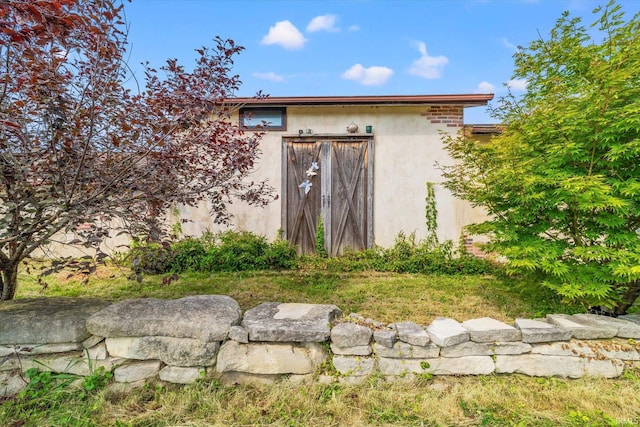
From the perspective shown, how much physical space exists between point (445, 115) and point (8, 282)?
6095mm

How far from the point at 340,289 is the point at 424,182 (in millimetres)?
2744

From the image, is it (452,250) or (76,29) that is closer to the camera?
(76,29)

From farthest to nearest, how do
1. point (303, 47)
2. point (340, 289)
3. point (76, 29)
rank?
point (303, 47), point (340, 289), point (76, 29)

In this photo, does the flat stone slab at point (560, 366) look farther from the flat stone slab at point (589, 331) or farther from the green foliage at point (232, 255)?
the green foliage at point (232, 255)

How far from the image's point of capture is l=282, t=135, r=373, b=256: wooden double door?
5.38 meters

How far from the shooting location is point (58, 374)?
1.91 metres

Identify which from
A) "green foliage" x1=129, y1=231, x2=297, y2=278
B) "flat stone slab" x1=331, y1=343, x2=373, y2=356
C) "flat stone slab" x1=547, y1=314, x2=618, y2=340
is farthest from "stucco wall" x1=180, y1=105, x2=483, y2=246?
"flat stone slab" x1=331, y1=343, x2=373, y2=356

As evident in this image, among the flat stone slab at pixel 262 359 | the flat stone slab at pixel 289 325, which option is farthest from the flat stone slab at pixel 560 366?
the flat stone slab at pixel 262 359

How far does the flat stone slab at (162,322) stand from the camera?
1917 millimetres

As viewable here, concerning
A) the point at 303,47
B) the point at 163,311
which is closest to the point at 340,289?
the point at 163,311

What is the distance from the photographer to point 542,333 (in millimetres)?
2041

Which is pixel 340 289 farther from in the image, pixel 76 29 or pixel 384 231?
pixel 76 29

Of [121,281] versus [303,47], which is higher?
[303,47]

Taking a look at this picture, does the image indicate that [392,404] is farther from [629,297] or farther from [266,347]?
[629,297]
